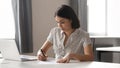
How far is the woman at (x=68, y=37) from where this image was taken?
91.5 inches

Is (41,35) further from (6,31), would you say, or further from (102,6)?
(102,6)

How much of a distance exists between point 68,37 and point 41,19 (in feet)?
7.11

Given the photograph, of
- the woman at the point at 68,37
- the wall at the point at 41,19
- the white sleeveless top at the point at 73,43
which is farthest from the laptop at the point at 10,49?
the wall at the point at 41,19

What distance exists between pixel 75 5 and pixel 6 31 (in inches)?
65.2

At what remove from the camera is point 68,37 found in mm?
2438

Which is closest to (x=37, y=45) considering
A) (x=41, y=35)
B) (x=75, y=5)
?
(x=41, y=35)

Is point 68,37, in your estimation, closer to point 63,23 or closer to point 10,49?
point 63,23

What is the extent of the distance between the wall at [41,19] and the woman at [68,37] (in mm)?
1911

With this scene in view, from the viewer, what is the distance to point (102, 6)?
5.11 meters

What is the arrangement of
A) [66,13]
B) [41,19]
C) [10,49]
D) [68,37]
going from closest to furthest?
[10,49] < [66,13] < [68,37] < [41,19]

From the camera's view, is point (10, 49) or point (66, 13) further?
point (66, 13)

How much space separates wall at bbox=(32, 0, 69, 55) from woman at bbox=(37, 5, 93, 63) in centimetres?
191

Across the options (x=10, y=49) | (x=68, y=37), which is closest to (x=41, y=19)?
(x=68, y=37)

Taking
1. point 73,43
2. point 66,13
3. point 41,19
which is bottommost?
point 73,43
